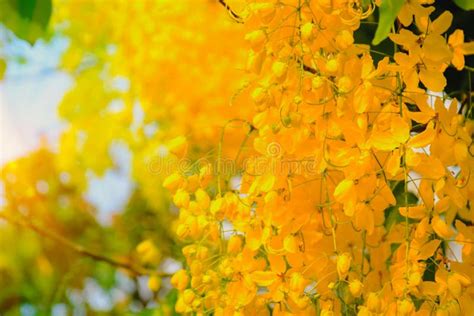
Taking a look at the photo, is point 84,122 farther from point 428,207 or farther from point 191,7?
point 428,207

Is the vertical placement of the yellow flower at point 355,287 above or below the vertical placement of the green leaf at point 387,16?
below

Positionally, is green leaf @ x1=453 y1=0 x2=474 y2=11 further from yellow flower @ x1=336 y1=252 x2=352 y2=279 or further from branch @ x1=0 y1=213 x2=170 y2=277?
branch @ x1=0 y1=213 x2=170 y2=277

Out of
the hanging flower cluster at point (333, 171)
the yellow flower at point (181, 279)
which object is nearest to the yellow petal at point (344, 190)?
the hanging flower cluster at point (333, 171)

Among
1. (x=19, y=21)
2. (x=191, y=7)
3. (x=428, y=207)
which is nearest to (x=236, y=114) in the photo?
(x=191, y=7)

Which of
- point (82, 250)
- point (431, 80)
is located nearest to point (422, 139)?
point (431, 80)

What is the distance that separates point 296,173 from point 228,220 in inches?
3.0

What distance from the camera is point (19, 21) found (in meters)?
0.66

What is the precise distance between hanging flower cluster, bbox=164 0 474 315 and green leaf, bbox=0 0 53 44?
0.61ft

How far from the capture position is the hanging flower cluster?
517 mm

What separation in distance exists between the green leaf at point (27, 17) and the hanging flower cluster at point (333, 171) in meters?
0.19

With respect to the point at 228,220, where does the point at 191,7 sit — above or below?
below

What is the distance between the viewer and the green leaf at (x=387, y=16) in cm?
51

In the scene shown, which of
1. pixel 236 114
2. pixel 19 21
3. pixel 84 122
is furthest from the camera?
pixel 84 122

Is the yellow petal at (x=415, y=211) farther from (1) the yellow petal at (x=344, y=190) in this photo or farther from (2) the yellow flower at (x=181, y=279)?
(2) the yellow flower at (x=181, y=279)
